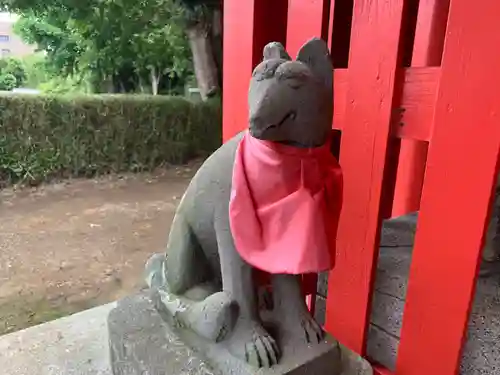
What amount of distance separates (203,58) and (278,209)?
17.6ft

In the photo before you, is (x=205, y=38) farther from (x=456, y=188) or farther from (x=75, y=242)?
(x=456, y=188)

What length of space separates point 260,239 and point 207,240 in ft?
0.52

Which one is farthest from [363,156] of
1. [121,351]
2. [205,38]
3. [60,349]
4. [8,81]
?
[8,81]

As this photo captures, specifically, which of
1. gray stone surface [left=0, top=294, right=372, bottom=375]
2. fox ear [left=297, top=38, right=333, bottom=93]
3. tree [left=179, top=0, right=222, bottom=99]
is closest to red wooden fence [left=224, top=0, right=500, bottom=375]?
gray stone surface [left=0, top=294, right=372, bottom=375]

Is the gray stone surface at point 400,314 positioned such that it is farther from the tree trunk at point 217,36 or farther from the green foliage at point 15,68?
the green foliage at point 15,68

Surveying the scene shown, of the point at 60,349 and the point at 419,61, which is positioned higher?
the point at 419,61

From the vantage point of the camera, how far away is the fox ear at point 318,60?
83 cm

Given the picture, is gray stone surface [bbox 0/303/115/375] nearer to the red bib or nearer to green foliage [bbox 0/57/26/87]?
the red bib

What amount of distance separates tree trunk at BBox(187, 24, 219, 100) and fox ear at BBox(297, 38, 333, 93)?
5.21 m

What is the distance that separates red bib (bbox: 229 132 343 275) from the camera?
826mm

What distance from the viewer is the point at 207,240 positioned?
0.97m

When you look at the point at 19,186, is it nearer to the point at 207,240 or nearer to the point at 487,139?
the point at 207,240

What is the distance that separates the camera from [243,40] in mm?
1429

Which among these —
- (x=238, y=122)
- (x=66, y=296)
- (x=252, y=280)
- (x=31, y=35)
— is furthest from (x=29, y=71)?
(x=252, y=280)
